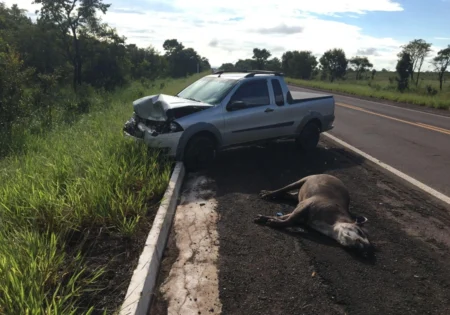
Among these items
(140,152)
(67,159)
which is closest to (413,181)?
(140,152)

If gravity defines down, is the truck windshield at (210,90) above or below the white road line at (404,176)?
above

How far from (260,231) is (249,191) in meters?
1.52

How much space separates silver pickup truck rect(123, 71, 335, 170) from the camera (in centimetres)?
695

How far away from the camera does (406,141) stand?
10.9m

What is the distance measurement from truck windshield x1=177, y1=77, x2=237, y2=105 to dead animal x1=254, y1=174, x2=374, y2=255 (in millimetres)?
2842

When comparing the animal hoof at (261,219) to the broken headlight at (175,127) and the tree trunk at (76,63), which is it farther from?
the tree trunk at (76,63)

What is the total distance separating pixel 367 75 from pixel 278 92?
84.5 m

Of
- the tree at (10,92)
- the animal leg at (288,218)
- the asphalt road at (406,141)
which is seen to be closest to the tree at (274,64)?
the asphalt road at (406,141)

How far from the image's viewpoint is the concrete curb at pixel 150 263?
305 centimetres

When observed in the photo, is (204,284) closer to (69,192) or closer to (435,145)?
(69,192)

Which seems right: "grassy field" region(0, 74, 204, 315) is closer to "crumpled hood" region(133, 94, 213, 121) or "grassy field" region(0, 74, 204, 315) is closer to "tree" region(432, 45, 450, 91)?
"crumpled hood" region(133, 94, 213, 121)

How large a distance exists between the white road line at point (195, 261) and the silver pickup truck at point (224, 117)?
1354mm

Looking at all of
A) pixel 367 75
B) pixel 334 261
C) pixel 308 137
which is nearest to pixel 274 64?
pixel 367 75

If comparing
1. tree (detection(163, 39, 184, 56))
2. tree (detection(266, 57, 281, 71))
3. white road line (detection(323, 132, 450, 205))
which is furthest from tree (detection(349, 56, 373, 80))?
white road line (detection(323, 132, 450, 205))
